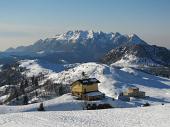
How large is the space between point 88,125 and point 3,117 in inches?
387

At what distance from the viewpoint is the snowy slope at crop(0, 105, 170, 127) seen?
A: 4022 centimetres

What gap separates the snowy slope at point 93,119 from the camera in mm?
A: 40219

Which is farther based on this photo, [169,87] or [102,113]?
[169,87]

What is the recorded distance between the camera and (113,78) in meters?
188

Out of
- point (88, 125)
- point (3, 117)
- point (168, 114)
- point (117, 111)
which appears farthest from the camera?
point (117, 111)

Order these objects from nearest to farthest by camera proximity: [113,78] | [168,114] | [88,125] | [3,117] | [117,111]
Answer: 1. [88,125]
2. [3,117]
3. [168,114]
4. [117,111]
5. [113,78]

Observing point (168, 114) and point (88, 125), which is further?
point (168, 114)

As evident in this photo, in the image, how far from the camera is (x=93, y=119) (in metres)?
44.0

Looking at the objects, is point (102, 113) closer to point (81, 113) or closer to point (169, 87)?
point (81, 113)

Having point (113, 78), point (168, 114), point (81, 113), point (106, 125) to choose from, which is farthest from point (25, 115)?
point (113, 78)

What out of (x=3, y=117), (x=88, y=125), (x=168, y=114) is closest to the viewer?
(x=88, y=125)

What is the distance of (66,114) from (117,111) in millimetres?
7651

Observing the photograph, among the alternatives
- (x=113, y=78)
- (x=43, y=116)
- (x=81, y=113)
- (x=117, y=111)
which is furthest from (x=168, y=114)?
(x=113, y=78)

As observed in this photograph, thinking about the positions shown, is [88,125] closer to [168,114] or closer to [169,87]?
[168,114]
